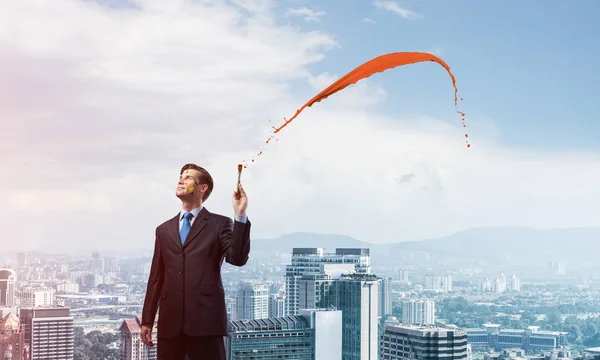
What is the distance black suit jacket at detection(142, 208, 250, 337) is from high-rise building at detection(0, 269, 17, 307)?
727cm

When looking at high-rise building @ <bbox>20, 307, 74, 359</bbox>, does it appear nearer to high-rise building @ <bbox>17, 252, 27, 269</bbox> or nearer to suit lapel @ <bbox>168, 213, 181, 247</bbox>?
high-rise building @ <bbox>17, 252, 27, 269</bbox>

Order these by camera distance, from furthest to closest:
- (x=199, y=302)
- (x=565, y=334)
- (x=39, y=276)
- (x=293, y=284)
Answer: (x=293, y=284) → (x=565, y=334) → (x=39, y=276) → (x=199, y=302)

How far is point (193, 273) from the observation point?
194 centimetres

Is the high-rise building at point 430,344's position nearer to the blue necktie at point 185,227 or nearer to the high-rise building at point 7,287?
the high-rise building at point 7,287

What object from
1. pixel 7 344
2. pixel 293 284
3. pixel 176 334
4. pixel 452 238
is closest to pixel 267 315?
pixel 293 284

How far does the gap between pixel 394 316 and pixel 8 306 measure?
475cm

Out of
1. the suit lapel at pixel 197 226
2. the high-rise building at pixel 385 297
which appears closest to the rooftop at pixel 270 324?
the high-rise building at pixel 385 297

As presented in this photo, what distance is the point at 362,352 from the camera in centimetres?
1103

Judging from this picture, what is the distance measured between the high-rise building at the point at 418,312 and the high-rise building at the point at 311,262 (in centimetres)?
125

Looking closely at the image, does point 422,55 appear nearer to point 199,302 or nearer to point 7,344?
point 199,302

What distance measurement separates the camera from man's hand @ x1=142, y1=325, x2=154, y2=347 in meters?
1.99

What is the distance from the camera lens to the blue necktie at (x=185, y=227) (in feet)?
6.47

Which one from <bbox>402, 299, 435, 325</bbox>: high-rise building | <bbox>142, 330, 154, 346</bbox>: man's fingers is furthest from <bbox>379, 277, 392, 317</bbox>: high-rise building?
<bbox>142, 330, 154, 346</bbox>: man's fingers

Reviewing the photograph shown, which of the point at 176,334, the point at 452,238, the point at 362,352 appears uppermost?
the point at 452,238
